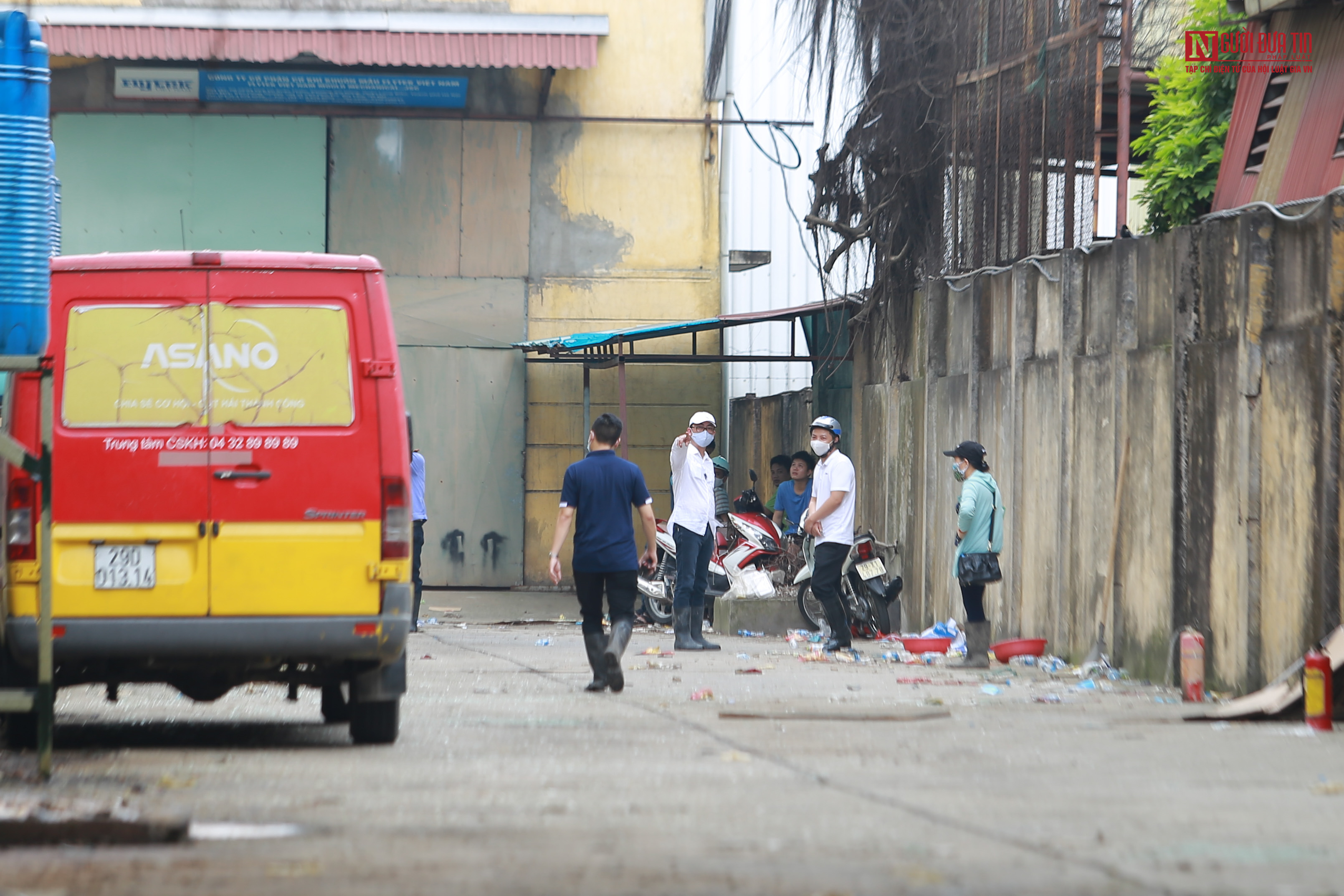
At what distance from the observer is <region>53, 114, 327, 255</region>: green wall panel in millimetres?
21672

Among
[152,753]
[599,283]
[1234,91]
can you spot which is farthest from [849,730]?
[599,283]

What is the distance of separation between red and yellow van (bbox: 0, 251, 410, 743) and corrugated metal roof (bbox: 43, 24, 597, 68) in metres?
13.2

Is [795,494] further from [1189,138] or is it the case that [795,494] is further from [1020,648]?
[1189,138]

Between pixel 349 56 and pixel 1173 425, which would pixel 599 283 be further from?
pixel 1173 425

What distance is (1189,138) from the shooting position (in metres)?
11.6

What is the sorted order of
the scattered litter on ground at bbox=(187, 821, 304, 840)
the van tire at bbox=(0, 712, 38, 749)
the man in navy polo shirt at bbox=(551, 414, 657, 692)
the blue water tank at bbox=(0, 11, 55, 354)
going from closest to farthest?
the scattered litter on ground at bbox=(187, 821, 304, 840) → the blue water tank at bbox=(0, 11, 55, 354) → the van tire at bbox=(0, 712, 38, 749) → the man in navy polo shirt at bbox=(551, 414, 657, 692)

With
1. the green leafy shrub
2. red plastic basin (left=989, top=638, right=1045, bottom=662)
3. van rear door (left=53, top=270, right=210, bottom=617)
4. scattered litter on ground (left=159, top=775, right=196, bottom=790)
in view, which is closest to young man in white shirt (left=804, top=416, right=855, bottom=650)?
red plastic basin (left=989, top=638, right=1045, bottom=662)

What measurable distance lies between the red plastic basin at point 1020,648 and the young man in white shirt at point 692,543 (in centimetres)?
265

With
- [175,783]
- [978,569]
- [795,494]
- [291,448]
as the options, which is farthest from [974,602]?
[175,783]

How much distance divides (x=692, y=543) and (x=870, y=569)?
178cm

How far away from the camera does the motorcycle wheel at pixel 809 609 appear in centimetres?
1541

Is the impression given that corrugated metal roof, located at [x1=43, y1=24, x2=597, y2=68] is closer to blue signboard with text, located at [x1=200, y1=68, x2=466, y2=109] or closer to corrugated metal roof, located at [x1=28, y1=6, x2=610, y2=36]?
corrugated metal roof, located at [x1=28, y1=6, x2=610, y2=36]

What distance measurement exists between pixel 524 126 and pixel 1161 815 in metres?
17.4

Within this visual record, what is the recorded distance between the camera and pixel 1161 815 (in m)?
6.05
